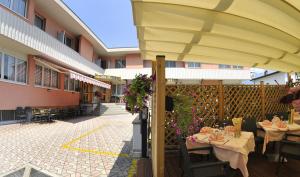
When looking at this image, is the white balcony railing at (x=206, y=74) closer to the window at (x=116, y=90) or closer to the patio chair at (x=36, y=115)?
the window at (x=116, y=90)

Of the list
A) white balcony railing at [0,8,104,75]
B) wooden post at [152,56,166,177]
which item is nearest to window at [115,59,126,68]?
white balcony railing at [0,8,104,75]

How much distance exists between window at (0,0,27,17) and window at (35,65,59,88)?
3.52 metres

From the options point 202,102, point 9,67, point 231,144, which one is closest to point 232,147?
point 231,144

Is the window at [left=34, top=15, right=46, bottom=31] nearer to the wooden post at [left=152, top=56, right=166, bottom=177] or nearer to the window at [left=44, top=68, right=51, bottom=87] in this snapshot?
the window at [left=44, top=68, right=51, bottom=87]

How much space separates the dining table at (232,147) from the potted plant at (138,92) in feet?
5.38

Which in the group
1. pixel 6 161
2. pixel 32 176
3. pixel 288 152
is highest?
pixel 32 176

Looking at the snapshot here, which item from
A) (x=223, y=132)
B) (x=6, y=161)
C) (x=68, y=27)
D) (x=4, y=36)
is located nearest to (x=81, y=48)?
(x=68, y=27)

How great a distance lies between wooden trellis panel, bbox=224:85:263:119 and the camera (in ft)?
24.3

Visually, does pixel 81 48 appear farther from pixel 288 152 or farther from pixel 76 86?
pixel 288 152

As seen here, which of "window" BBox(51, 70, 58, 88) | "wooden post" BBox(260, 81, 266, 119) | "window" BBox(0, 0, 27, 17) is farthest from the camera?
"window" BBox(51, 70, 58, 88)

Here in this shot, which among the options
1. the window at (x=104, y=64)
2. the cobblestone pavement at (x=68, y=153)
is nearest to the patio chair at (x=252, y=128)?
the cobblestone pavement at (x=68, y=153)

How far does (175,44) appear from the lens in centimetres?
507

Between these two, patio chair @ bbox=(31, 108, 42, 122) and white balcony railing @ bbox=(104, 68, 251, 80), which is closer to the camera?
patio chair @ bbox=(31, 108, 42, 122)

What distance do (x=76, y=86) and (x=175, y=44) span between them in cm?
1671
